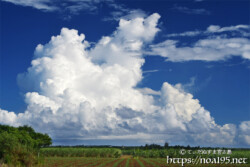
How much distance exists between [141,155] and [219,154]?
41785 mm

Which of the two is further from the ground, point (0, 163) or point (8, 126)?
point (8, 126)

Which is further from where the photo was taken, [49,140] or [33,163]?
[49,140]

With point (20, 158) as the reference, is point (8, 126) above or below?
above

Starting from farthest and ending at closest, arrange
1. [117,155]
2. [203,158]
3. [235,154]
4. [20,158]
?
[117,155]
[203,158]
[235,154]
[20,158]

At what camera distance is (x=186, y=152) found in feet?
251

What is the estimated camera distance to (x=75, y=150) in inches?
3716

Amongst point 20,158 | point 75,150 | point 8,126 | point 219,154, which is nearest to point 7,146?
point 20,158

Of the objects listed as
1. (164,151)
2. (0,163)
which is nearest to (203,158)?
(164,151)

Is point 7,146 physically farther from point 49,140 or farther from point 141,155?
point 141,155

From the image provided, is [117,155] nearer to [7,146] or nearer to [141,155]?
[141,155]

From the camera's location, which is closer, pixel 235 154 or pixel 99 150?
pixel 235 154

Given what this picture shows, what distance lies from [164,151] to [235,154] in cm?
3252

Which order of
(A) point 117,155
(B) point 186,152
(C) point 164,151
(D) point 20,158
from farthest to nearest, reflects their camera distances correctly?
(A) point 117,155 < (C) point 164,151 < (B) point 186,152 < (D) point 20,158

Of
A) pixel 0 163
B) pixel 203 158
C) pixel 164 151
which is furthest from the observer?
pixel 164 151
